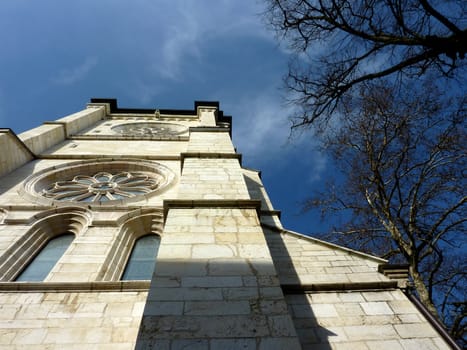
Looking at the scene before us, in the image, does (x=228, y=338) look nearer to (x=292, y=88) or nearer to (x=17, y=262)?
(x=17, y=262)

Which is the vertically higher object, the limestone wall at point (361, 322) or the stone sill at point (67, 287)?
the stone sill at point (67, 287)

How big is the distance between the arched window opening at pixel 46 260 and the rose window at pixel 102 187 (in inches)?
66.6

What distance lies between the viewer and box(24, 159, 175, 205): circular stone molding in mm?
7991

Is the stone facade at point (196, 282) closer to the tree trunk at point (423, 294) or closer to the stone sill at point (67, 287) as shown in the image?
the stone sill at point (67, 287)

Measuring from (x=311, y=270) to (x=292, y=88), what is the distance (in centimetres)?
346

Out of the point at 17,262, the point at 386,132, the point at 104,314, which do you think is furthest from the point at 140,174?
the point at 386,132

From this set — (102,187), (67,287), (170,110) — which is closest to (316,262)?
(67,287)

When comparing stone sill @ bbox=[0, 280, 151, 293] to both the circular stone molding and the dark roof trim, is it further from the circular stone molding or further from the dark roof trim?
the dark roof trim

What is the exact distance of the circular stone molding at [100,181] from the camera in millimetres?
7991

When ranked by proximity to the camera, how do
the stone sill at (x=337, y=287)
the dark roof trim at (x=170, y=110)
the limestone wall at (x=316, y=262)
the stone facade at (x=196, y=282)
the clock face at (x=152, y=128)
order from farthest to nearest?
the dark roof trim at (x=170, y=110)
the clock face at (x=152, y=128)
the limestone wall at (x=316, y=262)
the stone sill at (x=337, y=287)
the stone facade at (x=196, y=282)

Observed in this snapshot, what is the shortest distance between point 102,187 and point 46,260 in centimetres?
347

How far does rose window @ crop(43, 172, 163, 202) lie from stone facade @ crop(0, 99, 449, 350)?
26 centimetres

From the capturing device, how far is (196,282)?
326 centimetres

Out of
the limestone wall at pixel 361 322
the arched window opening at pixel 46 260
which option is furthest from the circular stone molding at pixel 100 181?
the limestone wall at pixel 361 322
